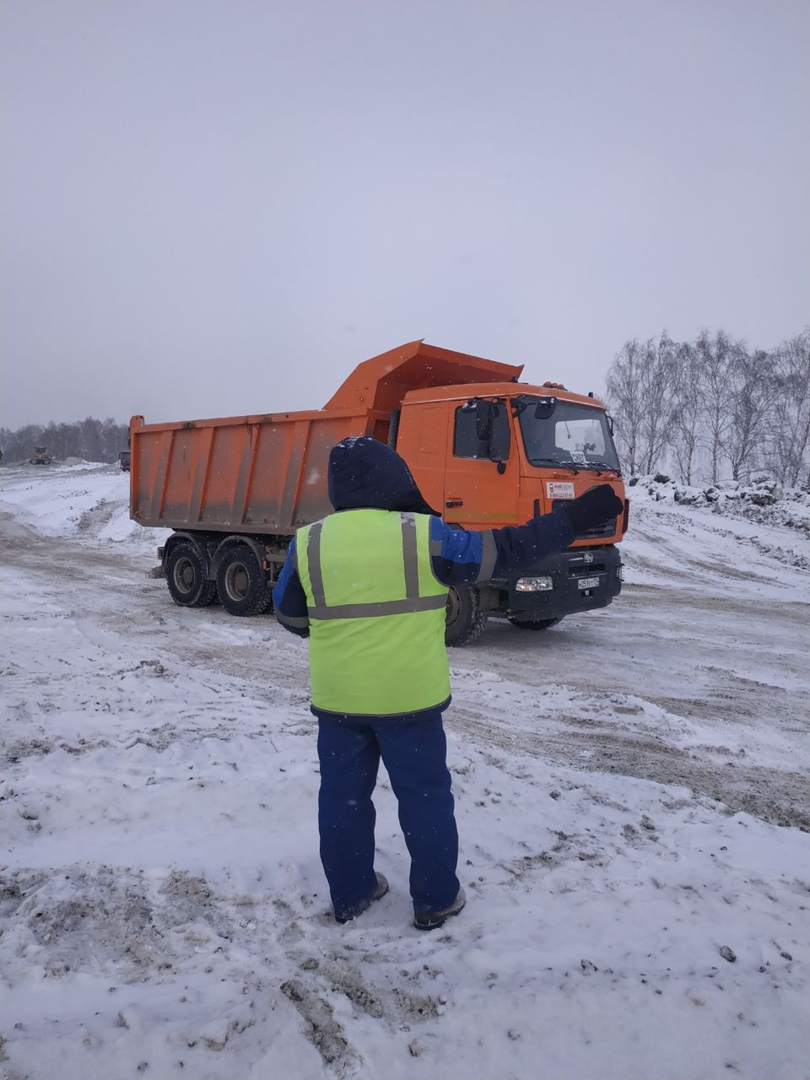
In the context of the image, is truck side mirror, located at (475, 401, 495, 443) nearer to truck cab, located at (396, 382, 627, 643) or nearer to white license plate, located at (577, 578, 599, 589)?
truck cab, located at (396, 382, 627, 643)

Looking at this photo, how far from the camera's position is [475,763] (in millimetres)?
3916

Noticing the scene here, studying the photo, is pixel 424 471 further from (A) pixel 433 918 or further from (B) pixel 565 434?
(A) pixel 433 918

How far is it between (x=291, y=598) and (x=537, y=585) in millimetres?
4575

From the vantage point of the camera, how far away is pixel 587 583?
712cm

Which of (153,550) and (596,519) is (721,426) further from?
(596,519)

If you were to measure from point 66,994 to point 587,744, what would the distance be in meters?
3.37

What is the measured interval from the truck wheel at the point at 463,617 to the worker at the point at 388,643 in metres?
4.79

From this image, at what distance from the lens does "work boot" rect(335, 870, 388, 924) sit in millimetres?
2613

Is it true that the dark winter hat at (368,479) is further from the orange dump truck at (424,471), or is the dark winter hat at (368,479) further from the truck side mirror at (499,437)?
the truck side mirror at (499,437)

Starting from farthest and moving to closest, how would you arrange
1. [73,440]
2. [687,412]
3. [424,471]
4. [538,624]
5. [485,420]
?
1. [73,440]
2. [687,412]
3. [538,624]
4. [424,471]
5. [485,420]

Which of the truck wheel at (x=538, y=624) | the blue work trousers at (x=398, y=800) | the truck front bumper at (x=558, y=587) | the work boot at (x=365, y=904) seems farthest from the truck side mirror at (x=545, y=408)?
the work boot at (x=365, y=904)

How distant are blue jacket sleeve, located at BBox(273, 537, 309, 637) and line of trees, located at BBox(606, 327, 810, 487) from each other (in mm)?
29780

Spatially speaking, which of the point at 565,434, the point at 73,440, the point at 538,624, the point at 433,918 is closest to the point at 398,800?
the point at 433,918

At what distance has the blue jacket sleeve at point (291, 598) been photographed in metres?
2.66
